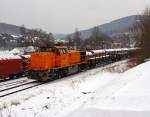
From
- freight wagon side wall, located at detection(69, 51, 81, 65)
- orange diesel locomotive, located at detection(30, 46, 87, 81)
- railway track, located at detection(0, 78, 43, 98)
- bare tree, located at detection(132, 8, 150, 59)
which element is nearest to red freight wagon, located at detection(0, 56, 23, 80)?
railway track, located at detection(0, 78, 43, 98)

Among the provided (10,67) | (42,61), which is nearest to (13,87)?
(42,61)

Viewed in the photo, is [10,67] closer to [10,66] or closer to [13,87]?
[10,66]

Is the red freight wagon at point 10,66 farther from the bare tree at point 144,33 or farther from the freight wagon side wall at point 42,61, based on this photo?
the bare tree at point 144,33

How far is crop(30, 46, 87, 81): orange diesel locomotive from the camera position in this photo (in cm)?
2500

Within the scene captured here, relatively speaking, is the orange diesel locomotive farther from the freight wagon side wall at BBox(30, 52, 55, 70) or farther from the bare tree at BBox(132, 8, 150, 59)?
the bare tree at BBox(132, 8, 150, 59)

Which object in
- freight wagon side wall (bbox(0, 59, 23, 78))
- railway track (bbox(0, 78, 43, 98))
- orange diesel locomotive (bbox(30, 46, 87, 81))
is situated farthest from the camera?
freight wagon side wall (bbox(0, 59, 23, 78))

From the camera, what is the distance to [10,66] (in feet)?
94.0

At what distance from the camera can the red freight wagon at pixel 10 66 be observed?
1088 inches

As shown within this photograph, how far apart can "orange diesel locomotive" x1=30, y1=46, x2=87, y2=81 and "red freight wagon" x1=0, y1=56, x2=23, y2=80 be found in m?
3.39

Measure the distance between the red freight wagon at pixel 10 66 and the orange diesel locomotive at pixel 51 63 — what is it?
3390 millimetres

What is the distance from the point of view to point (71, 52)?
29297 millimetres

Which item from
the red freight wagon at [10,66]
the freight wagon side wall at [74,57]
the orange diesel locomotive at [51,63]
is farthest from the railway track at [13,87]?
the freight wagon side wall at [74,57]

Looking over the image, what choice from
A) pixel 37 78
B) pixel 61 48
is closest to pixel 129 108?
pixel 37 78

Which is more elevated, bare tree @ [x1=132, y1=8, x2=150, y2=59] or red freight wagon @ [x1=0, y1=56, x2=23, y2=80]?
bare tree @ [x1=132, y1=8, x2=150, y2=59]
